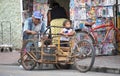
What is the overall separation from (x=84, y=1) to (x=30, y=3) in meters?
3.18

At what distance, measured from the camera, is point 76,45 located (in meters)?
12.4

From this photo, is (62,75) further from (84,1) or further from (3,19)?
(3,19)

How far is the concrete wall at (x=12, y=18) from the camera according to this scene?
63.7ft

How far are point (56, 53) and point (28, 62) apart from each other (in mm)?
948

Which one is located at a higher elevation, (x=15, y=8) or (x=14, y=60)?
(x=15, y=8)

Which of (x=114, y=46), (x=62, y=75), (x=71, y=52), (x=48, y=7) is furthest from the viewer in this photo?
(x=48, y=7)

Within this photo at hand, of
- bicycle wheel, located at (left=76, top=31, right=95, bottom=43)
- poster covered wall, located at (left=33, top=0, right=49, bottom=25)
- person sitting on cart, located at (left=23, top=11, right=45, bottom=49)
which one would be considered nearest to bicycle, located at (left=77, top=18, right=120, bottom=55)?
bicycle wheel, located at (left=76, top=31, right=95, bottom=43)

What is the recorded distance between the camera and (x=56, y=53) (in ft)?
41.9

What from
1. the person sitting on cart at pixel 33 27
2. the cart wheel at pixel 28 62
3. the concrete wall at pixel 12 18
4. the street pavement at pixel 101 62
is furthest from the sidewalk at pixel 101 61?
the person sitting on cart at pixel 33 27

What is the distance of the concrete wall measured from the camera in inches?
765

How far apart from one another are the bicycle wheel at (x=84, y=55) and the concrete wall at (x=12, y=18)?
7.27 meters

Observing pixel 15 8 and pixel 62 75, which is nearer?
pixel 62 75

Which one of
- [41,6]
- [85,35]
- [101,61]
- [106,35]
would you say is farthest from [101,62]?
[41,6]

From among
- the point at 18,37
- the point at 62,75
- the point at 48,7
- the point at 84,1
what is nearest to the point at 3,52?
the point at 18,37
